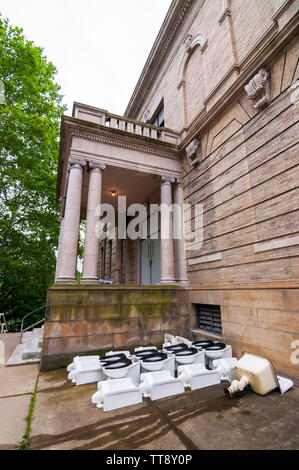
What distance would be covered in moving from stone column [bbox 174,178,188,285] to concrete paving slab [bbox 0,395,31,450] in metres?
6.68

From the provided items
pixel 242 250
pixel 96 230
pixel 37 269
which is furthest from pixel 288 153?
pixel 37 269

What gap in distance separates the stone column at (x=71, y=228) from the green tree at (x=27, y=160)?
28.5ft

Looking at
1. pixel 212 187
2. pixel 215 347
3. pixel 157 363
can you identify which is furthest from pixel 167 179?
pixel 157 363

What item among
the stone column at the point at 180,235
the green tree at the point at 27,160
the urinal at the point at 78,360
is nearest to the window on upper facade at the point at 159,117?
the stone column at the point at 180,235

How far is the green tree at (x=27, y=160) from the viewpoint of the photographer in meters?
15.0

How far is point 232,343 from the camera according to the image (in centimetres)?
686

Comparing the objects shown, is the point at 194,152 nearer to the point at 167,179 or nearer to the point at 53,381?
the point at 167,179

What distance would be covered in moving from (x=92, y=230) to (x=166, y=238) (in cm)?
326

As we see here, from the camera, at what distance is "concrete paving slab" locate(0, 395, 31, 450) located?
3.19m

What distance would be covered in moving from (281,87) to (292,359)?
22.8ft

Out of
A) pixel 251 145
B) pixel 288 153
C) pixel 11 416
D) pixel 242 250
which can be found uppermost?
pixel 251 145

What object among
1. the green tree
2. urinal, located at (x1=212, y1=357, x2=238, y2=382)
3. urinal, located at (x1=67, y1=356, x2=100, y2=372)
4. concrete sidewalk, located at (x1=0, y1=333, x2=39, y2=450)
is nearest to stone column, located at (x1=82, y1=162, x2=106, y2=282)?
urinal, located at (x1=67, y1=356, x2=100, y2=372)

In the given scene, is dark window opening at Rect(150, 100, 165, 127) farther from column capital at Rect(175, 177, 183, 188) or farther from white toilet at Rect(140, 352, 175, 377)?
white toilet at Rect(140, 352, 175, 377)
